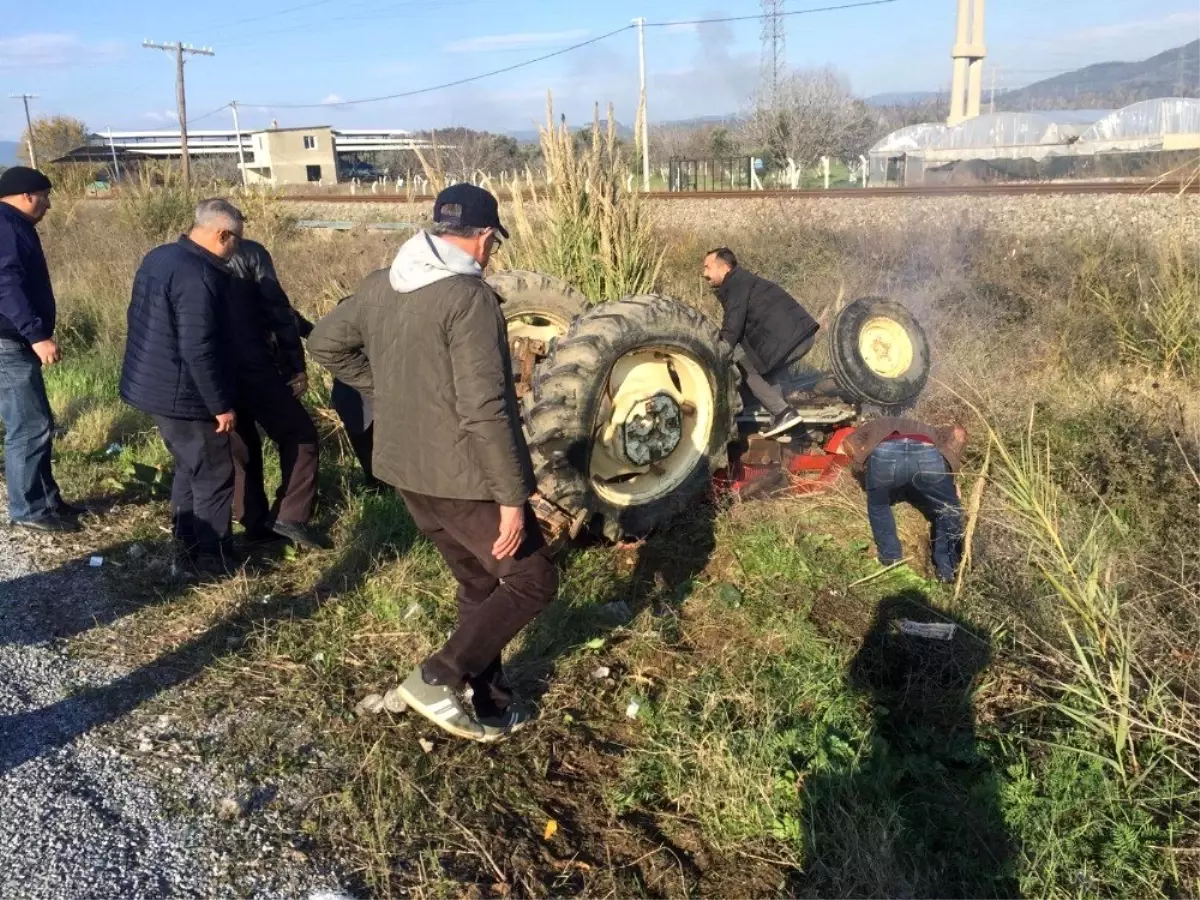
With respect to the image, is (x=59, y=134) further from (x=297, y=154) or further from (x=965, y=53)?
(x=965, y=53)

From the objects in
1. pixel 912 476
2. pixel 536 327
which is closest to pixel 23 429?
pixel 536 327

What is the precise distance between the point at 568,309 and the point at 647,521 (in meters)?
1.37

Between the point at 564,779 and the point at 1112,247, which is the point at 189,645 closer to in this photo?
the point at 564,779

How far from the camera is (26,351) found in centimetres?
524

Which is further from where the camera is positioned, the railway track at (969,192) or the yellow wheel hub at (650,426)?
the railway track at (969,192)

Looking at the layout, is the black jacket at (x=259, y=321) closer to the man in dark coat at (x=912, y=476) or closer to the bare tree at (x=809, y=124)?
the man in dark coat at (x=912, y=476)

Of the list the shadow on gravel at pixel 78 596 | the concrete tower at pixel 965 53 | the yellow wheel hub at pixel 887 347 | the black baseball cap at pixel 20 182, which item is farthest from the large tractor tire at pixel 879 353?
the concrete tower at pixel 965 53

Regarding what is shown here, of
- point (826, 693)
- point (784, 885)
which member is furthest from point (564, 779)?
point (826, 693)

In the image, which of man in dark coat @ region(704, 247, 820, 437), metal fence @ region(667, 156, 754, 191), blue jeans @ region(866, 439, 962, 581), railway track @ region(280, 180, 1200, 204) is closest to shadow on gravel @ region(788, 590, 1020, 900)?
blue jeans @ region(866, 439, 962, 581)

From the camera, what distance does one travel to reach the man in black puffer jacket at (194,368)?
176 inches

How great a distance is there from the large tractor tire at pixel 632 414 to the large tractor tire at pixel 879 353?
97 cm

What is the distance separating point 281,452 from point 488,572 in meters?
2.33

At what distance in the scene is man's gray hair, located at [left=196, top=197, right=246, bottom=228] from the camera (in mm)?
4551

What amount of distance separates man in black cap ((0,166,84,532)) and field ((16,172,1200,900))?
452 millimetres
